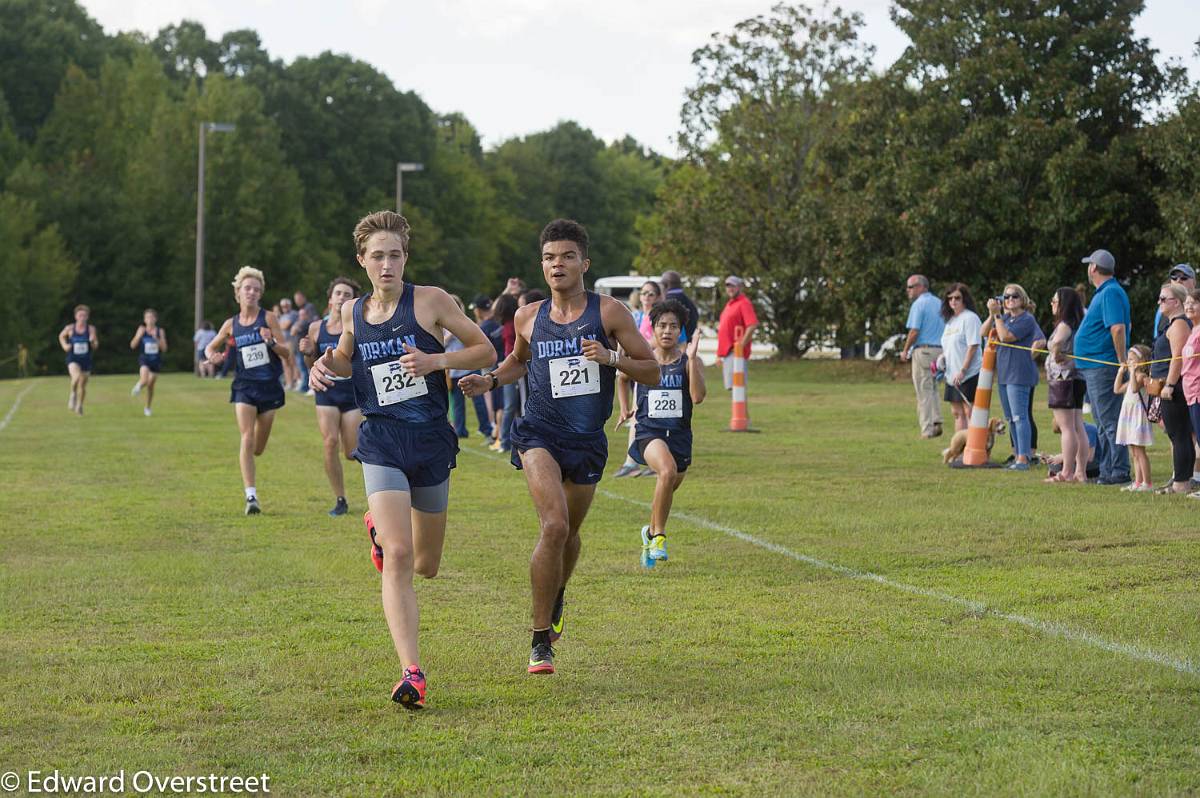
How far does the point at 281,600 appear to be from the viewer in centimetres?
942

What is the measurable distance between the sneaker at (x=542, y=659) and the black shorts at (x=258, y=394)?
266 inches

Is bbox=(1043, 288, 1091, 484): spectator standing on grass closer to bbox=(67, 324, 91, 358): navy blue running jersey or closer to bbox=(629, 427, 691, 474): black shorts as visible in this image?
bbox=(629, 427, 691, 474): black shorts

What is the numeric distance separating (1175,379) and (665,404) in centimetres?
534

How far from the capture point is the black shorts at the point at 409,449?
7020 millimetres

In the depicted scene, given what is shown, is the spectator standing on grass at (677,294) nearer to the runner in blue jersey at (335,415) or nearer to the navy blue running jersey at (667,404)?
the navy blue running jersey at (667,404)

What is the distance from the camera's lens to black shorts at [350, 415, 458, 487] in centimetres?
702

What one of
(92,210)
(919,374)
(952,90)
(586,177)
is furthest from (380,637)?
(586,177)

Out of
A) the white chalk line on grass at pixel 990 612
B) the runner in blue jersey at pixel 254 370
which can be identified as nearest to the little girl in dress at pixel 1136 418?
the white chalk line on grass at pixel 990 612

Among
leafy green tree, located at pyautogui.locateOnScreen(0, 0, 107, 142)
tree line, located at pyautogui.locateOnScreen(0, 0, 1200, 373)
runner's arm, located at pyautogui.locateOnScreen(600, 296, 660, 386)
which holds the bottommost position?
runner's arm, located at pyautogui.locateOnScreen(600, 296, 660, 386)

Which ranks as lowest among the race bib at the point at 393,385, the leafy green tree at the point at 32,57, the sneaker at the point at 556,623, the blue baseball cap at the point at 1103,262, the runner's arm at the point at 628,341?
the sneaker at the point at 556,623

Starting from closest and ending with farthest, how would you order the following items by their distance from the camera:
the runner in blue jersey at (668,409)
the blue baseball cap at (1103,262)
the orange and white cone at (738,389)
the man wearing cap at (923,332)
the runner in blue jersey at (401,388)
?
1. the runner in blue jersey at (401,388)
2. the runner in blue jersey at (668,409)
3. the blue baseball cap at (1103,262)
4. the man wearing cap at (923,332)
5. the orange and white cone at (738,389)

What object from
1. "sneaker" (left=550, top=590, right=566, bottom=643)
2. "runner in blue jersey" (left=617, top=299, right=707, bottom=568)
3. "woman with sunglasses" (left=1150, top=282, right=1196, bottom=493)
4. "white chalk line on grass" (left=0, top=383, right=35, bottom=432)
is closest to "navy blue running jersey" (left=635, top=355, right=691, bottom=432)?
"runner in blue jersey" (left=617, top=299, right=707, bottom=568)

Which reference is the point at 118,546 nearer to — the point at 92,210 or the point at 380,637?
the point at 380,637

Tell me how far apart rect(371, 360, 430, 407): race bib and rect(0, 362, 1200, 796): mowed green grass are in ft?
4.13
